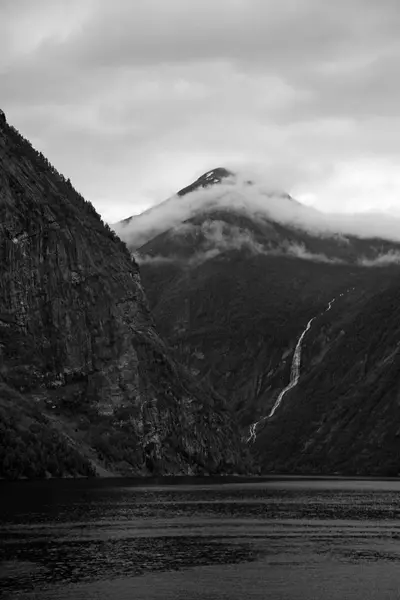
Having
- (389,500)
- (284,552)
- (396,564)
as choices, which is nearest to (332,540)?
(284,552)

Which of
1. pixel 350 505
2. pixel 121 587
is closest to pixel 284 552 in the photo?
pixel 121 587

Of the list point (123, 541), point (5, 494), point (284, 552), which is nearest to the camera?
point (284, 552)

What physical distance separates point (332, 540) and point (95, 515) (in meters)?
37.6

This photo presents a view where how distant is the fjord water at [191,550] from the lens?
254 feet

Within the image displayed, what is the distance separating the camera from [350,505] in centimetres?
17625

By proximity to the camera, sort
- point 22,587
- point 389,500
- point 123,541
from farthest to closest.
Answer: point 389,500
point 123,541
point 22,587

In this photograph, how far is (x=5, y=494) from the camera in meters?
169

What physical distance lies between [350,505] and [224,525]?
5215cm

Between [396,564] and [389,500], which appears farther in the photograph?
[389,500]

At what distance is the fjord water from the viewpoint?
77.4 metres

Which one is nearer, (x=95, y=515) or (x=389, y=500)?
(x=95, y=515)

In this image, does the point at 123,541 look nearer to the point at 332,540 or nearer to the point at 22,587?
the point at 332,540

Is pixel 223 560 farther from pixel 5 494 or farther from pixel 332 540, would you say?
pixel 5 494

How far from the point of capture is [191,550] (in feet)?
333
